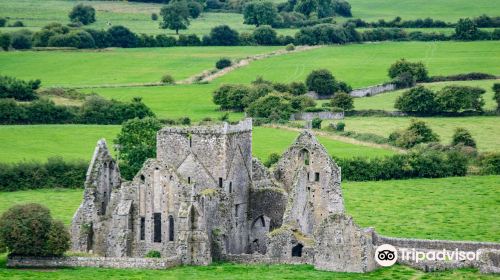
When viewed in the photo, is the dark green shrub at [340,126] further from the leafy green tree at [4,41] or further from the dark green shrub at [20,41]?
the dark green shrub at [20,41]

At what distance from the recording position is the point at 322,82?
151625 millimetres

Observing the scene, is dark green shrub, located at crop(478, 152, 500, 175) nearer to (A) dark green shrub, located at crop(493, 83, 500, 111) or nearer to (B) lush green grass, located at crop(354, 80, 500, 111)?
(A) dark green shrub, located at crop(493, 83, 500, 111)

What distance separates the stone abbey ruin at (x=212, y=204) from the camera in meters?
74.3

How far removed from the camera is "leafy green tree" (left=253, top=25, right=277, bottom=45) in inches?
7495

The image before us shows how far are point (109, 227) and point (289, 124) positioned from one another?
53727 mm

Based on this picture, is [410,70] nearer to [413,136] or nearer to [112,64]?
[112,64]

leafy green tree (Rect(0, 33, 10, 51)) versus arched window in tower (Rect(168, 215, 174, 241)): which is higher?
leafy green tree (Rect(0, 33, 10, 51))

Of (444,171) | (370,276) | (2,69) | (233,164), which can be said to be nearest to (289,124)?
(444,171)

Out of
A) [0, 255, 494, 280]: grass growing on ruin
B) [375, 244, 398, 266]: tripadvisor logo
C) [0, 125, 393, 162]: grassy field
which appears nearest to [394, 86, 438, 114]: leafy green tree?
[0, 125, 393, 162]: grassy field

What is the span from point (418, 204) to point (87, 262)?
32806 mm

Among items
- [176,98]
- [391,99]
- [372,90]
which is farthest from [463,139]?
[176,98]

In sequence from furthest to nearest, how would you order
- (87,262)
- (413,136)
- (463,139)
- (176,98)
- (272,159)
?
(176,98) < (413,136) < (463,139) < (272,159) < (87,262)

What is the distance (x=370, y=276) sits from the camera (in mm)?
70188

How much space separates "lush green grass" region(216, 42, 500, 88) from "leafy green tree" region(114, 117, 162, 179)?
180 ft
